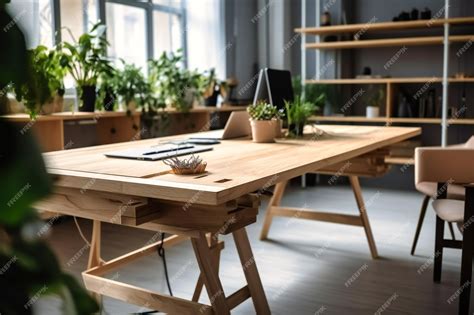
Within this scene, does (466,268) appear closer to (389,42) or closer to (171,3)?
(389,42)

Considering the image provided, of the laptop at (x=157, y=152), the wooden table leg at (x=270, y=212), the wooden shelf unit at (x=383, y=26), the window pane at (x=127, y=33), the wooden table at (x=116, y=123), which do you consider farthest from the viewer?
the wooden shelf unit at (x=383, y=26)

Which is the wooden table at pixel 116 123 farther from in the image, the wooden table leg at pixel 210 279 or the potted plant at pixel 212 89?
the wooden table leg at pixel 210 279

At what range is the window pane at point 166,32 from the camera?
5242 millimetres

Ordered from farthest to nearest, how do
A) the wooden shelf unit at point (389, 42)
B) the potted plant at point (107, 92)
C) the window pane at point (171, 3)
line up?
the window pane at point (171, 3), the wooden shelf unit at point (389, 42), the potted plant at point (107, 92)

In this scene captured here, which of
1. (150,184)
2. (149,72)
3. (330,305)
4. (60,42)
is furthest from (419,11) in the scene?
(150,184)

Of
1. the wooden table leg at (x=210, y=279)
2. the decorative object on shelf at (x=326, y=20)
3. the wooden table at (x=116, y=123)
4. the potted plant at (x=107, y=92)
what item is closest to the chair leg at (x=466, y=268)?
the wooden table leg at (x=210, y=279)

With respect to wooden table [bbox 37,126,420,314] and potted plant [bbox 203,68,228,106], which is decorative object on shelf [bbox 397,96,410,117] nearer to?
potted plant [bbox 203,68,228,106]

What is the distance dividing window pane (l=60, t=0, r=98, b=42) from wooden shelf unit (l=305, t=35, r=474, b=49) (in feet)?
7.30

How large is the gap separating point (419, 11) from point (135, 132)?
3128 mm

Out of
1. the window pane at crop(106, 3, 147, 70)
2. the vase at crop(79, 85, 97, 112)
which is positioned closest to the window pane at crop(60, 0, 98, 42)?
the window pane at crop(106, 3, 147, 70)

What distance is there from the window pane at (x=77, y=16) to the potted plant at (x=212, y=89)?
1.20m

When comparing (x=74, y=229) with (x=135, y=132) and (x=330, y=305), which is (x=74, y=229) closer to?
(x=135, y=132)

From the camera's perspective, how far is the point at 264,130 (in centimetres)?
273

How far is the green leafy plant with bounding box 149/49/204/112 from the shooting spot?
187 inches
